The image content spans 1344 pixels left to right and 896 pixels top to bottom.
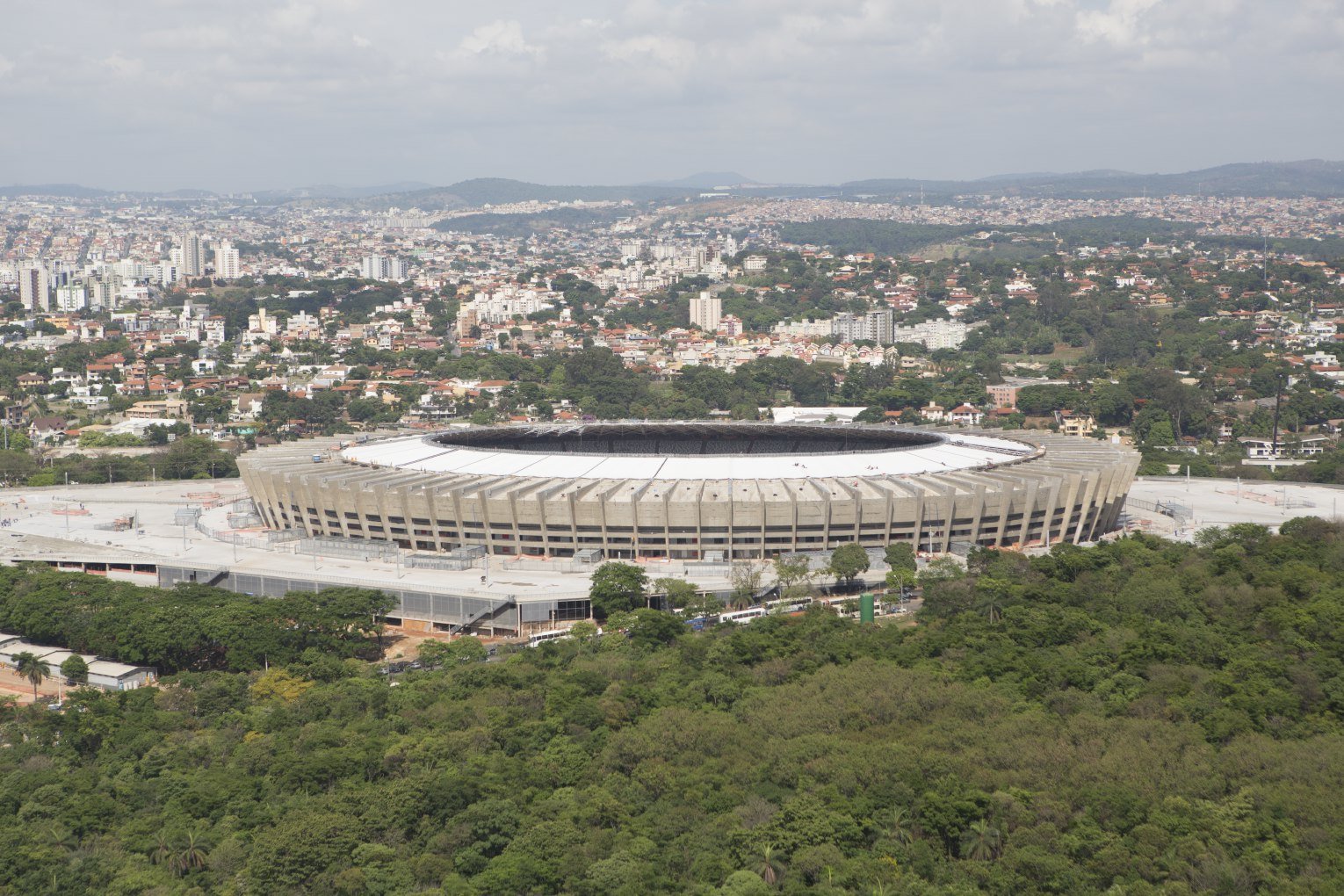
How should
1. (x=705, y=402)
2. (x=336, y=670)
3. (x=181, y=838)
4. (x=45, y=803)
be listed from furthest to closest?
(x=705, y=402) → (x=336, y=670) → (x=45, y=803) → (x=181, y=838)

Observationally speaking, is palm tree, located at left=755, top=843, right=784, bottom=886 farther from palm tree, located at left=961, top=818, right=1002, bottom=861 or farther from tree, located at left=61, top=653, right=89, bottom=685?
tree, located at left=61, top=653, right=89, bottom=685

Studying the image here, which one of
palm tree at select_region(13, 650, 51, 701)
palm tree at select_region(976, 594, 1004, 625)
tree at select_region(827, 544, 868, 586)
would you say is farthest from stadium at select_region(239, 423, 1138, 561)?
palm tree at select_region(13, 650, 51, 701)

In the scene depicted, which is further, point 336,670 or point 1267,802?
point 336,670

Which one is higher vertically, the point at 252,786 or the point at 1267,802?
the point at 1267,802

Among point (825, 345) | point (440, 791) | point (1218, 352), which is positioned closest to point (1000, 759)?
point (440, 791)

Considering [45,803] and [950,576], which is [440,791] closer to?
[45,803]

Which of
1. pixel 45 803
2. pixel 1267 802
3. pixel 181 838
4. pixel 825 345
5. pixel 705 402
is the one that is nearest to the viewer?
pixel 1267 802
